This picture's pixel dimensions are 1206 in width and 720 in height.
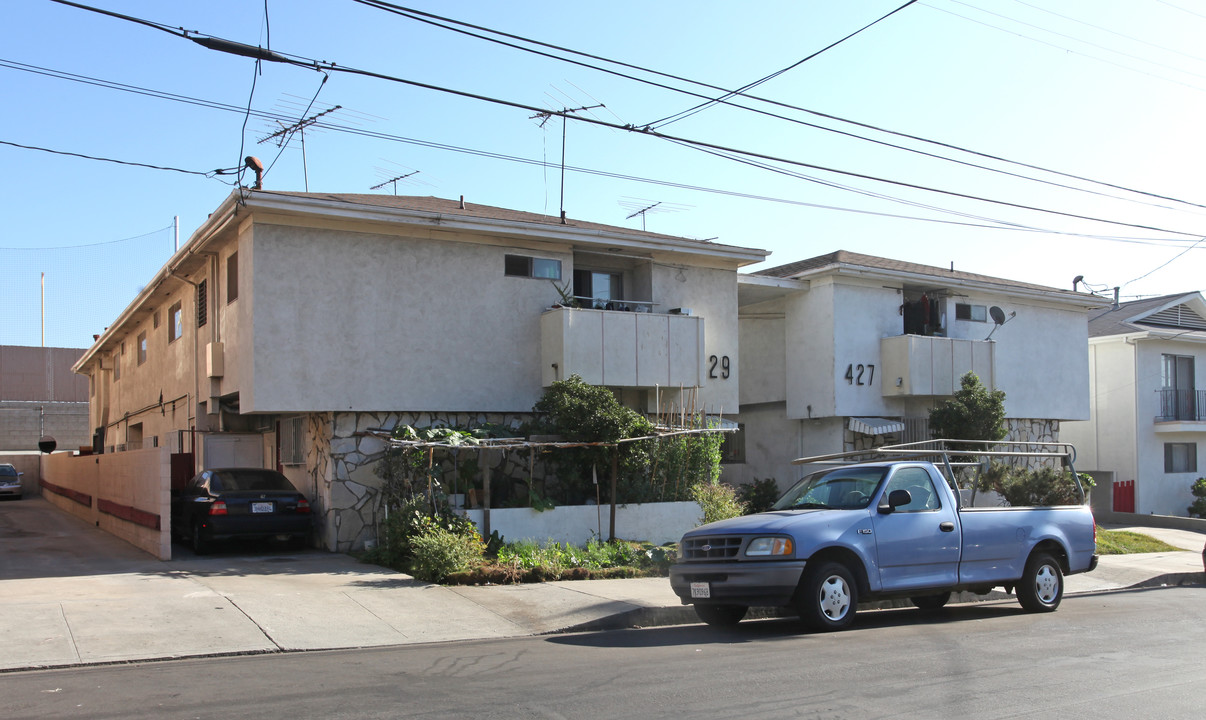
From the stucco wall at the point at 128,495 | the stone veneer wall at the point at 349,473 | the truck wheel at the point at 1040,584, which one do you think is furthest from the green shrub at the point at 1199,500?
the stucco wall at the point at 128,495

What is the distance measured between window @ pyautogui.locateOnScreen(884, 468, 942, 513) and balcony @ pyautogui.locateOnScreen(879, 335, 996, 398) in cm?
1133

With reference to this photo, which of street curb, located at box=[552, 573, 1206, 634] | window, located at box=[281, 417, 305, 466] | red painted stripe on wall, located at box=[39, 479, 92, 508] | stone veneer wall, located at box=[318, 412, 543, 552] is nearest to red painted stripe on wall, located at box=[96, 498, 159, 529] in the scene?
red painted stripe on wall, located at box=[39, 479, 92, 508]

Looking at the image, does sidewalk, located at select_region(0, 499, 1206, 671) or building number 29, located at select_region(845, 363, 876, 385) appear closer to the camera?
sidewalk, located at select_region(0, 499, 1206, 671)

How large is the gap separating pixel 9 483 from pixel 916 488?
1268 inches

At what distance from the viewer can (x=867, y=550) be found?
10008 millimetres

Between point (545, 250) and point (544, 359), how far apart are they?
2.05 m

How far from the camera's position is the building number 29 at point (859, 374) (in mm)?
21750

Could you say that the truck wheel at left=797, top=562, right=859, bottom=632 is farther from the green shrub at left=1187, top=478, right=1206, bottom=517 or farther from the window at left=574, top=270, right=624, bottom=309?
the green shrub at left=1187, top=478, right=1206, bottom=517

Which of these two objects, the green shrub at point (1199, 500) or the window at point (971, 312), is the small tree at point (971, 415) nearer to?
the window at point (971, 312)

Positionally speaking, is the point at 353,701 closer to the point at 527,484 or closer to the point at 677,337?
the point at 527,484

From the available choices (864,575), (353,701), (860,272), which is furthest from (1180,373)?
(353,701)

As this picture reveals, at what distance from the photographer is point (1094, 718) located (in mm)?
6355

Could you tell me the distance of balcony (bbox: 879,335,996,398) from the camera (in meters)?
21.9

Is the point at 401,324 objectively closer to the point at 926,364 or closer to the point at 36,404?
the point at 926,364
